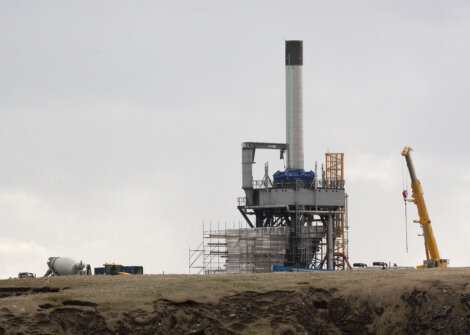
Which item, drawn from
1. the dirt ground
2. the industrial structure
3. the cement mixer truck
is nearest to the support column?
the industrial structure

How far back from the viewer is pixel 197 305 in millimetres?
70125

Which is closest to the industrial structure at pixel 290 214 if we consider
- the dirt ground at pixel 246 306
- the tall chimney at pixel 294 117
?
the tall chimney at pixel 294 117

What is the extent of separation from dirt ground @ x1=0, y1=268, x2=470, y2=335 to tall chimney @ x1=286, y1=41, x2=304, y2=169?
223ft

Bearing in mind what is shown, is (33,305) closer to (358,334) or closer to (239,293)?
(239,293)

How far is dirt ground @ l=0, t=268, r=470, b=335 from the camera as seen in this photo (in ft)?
221

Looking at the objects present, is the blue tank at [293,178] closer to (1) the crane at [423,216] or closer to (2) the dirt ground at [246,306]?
(1) the crane at [423,216]

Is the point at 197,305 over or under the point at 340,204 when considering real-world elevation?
under

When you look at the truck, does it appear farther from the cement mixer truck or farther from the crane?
the crane

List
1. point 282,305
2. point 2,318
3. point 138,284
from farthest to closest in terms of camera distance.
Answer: point 138,284 < point 282,305 < point 2,318

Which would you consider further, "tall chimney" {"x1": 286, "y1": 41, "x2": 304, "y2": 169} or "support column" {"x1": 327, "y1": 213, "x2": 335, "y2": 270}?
"tall chimney" {"x1": 286, "y1": 41, "x2": 304, "y2": 169}

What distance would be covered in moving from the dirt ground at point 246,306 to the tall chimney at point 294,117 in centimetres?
6804

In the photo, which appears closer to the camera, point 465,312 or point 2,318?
point 2,318

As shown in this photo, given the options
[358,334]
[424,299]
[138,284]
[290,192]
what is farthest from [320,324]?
[290,192]

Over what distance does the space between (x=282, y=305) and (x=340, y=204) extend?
74.2 m
